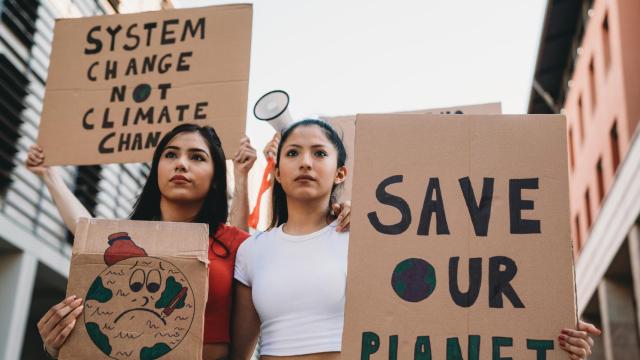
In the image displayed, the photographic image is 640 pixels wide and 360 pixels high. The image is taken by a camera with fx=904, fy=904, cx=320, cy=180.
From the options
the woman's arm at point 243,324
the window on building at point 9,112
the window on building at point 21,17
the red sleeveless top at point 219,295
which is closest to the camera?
the red sleeveless top at point 219,295

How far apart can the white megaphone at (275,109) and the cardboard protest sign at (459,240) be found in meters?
1.05

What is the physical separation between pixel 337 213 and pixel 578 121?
22.5 meters

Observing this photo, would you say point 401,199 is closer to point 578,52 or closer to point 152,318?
point 152,318

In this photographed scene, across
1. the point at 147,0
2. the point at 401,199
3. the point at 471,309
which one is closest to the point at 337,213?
the point at 401,199

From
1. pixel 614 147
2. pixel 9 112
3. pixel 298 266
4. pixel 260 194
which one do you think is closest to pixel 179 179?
pixel 298 266

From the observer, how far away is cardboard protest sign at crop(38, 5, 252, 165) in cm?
474

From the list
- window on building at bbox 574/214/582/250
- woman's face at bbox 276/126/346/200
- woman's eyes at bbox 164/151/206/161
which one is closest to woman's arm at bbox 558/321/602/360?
woman's face at bbox 276/126/346/200

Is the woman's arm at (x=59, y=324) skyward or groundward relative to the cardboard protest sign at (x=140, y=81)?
groundward

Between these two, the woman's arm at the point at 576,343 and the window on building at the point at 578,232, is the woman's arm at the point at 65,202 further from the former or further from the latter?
the window on building at the point at 578,232

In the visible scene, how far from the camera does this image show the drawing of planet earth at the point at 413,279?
299 cm

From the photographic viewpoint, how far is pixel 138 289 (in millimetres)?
3045

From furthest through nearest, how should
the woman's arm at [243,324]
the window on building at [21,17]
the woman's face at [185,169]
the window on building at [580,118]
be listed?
the window on building at [580,118]
the window on building at [21,17]
the woman's face at [185,169]
the woman's arm at [243,324]

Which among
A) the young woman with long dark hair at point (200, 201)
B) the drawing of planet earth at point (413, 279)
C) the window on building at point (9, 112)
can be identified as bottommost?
the drawing of planet earth at point (413, 279)

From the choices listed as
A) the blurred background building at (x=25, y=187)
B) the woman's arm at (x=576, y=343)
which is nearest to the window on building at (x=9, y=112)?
the blurred background building at (x=25, y=187)
